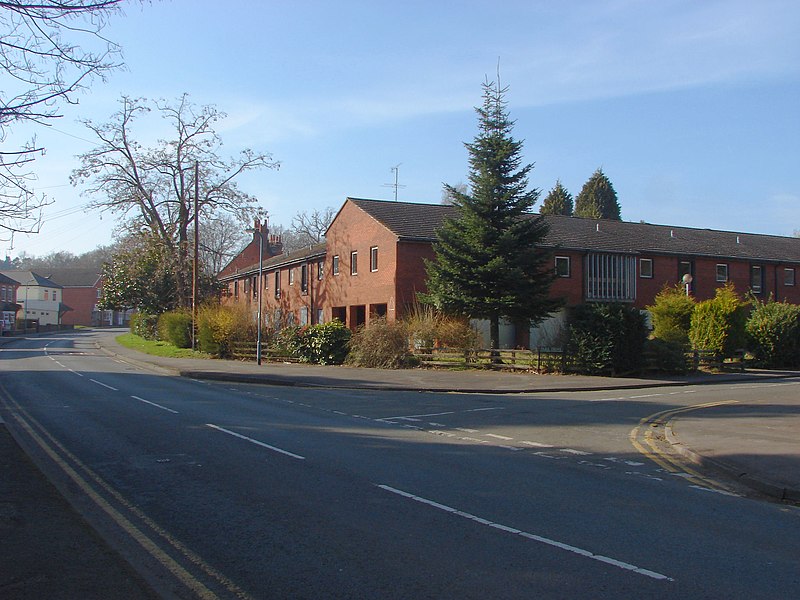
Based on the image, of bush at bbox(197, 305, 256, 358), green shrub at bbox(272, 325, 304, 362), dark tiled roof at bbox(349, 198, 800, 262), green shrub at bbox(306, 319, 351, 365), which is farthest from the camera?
bush at bbox(197, 305, 256, 358)

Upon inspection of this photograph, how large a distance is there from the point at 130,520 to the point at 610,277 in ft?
120

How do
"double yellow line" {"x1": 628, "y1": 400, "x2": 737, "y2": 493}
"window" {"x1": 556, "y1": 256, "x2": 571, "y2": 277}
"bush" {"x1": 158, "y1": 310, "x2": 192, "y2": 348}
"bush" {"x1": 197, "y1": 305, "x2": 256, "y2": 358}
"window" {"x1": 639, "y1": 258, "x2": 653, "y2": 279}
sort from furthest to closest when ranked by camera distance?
"bush" {"x1": 158, "y1": 310, "x2": 192, "y2": 348} → "window" {"x1": 639, "y1": 258, "x2": 653, "y2": 279} → "window" {"x1": 556, "y1": 256, "x2": 571, "y2": 277} → "bush" {"x1": 197, "y1": 305, "x2": 256, "y2": 358} → "double yellow line" {"x1": 628, "y1": 400, "x2": 737, "y2": 493}

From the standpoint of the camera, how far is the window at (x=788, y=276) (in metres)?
47.8

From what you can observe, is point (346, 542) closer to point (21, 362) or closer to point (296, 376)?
point (296, 376)

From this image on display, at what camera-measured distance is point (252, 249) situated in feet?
269

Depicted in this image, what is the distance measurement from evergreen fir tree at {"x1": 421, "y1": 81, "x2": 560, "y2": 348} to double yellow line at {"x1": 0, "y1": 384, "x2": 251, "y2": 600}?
61.1ft

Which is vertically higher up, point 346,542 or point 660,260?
point 660,260

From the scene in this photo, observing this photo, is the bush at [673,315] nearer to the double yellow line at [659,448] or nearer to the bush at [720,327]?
the bush at [720,327]

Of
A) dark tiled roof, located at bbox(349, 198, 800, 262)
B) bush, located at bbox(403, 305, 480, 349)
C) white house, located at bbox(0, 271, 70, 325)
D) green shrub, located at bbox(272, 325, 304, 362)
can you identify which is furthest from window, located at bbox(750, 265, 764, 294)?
white house, located at bbox(0, 271, 70, 325)

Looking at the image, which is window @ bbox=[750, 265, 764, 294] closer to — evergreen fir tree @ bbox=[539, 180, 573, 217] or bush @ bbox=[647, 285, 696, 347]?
bush @ bbox=[647, 285, 696, 347]

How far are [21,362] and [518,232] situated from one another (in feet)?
84.8

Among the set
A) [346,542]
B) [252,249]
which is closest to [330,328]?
[346,542]

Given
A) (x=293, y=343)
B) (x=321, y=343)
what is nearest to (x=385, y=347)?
(x=321, y=343)

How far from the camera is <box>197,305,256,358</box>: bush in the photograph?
127 feet
